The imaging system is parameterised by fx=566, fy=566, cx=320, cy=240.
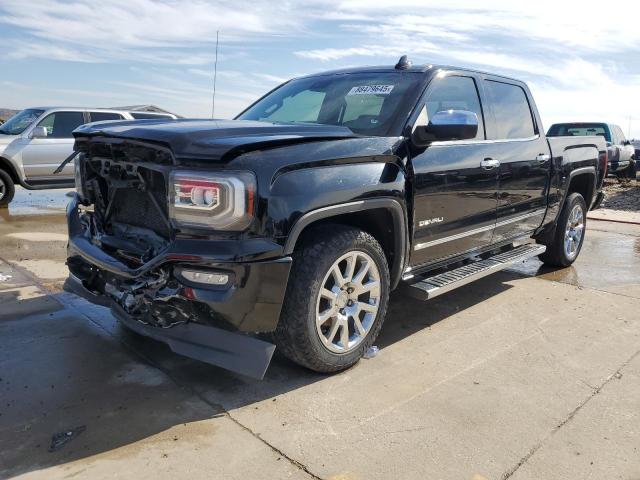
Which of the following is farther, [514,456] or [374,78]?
[374,78]

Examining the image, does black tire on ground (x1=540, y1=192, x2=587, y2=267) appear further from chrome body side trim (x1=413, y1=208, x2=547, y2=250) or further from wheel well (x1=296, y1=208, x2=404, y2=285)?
wheel well (x1=296, y1=208, x2=404, y2=285)

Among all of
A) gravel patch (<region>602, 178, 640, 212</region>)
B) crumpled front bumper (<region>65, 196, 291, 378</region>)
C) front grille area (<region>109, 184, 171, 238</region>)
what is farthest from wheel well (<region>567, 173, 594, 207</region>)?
gravel patch (<region>602, 178, 640, 212</region>)

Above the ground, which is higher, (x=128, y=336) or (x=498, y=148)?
(x=498, y=148)

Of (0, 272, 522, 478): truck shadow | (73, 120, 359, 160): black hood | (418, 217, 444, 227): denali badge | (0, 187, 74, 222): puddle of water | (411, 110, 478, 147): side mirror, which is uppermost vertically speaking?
(411, 110, 478, 147): side mirror

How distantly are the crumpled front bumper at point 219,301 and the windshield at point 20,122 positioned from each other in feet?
28.5

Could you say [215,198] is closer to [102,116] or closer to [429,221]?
[429,221]

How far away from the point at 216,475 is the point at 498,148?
3.39 m

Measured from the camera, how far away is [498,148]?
15.2 feet

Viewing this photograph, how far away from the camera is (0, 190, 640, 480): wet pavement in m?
2.58

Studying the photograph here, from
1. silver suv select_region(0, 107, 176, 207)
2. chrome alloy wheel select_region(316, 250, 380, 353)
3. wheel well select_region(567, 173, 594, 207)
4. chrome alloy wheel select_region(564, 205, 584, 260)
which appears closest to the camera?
chrome alloy wheel select_region(316, 250, 380, 353)

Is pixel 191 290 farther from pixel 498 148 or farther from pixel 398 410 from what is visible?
pixel 498 148

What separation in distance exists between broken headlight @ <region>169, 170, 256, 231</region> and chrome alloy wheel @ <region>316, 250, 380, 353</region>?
0.66 metres

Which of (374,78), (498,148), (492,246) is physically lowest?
(492,246)

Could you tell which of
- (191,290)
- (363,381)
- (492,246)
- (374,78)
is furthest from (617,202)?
(191,290)
